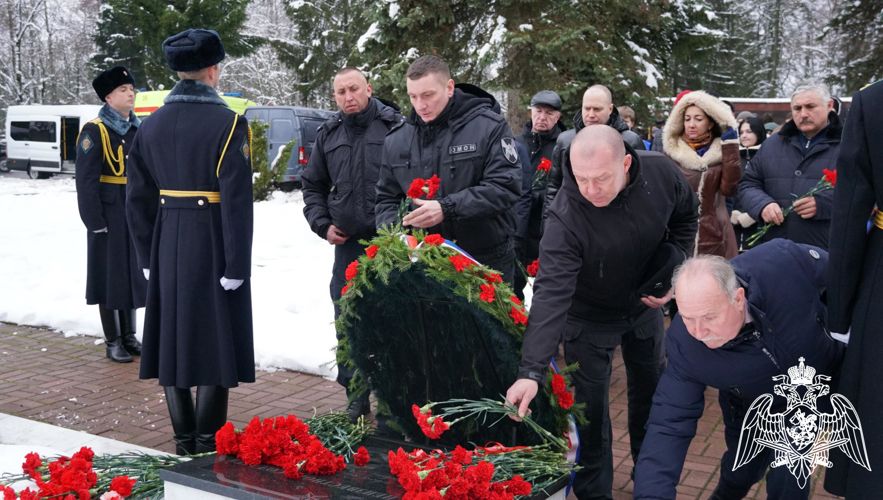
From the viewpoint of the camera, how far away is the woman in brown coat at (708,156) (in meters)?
5.49

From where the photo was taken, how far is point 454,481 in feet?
8.58

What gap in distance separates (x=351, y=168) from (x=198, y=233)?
3.63 feet

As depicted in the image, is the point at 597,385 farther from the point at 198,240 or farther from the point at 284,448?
the point at 198,240

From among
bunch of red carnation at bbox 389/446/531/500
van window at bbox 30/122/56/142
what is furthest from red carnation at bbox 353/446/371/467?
van window at bbox 30/122/56/142

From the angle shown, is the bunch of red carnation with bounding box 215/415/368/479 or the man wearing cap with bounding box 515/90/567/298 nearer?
the bunch of red carnation with bounding box 215/415/368/479

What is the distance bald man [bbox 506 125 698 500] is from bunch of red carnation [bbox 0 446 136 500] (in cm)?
159

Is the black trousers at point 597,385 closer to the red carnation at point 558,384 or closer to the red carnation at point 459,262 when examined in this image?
the red carnation at point 558,384

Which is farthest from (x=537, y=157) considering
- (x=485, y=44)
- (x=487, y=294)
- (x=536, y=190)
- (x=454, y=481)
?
(x=485, y=44)

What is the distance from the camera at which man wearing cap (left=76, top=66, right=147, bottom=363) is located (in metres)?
5.75

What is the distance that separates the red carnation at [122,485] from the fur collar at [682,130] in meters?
4.24

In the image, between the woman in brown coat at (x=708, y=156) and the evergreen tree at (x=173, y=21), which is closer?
the woman in brown coat at (x=708, y=156)

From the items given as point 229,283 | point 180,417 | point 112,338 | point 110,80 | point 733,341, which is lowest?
point 112,338

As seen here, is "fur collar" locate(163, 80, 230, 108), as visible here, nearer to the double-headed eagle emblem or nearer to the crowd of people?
the crowd of people

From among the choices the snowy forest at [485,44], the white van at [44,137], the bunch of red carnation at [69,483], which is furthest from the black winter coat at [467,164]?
the white van at [44,137]
